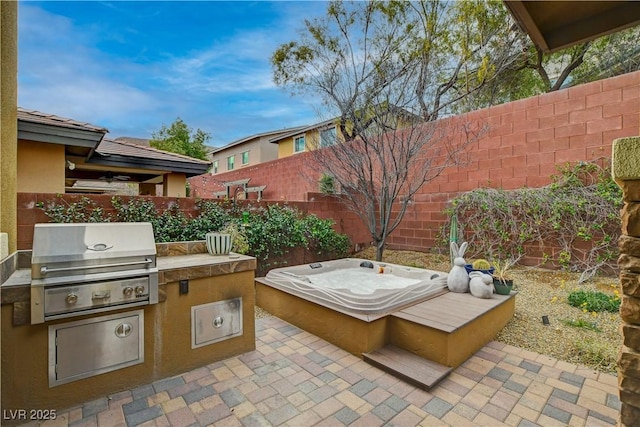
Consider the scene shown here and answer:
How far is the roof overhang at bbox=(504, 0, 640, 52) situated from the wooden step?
10.7ft

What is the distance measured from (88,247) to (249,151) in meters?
20.6

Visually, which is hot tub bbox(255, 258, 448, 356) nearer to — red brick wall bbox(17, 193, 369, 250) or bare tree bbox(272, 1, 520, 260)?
bare tree bbox(272, 1, 520, 260)

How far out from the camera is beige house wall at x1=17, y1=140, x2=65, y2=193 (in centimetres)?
567

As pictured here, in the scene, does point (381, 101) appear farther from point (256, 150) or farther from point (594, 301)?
point (256, 150)

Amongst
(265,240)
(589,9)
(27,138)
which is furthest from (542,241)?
(27,138)


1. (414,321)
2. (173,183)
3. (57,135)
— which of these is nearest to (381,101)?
(414,321)

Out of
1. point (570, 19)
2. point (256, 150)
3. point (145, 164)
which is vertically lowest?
point (145, 164)

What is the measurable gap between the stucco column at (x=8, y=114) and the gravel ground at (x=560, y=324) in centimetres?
319

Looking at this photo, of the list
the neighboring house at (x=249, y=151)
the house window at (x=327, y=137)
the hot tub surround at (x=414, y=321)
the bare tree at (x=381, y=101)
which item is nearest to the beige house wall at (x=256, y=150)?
the neighboring house at (x=249, y=151)

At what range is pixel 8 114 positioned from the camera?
9.87 ft

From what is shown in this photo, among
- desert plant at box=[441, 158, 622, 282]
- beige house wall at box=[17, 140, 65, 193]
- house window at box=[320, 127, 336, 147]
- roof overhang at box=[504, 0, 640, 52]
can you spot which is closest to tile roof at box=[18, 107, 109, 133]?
beige house wall at box=[17, 140, 65, 193]

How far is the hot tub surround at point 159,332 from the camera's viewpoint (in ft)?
7.25

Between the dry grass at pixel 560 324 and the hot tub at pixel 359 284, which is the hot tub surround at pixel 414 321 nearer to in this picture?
the hot tub at pixel 359 284

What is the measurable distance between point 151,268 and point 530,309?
507cm
